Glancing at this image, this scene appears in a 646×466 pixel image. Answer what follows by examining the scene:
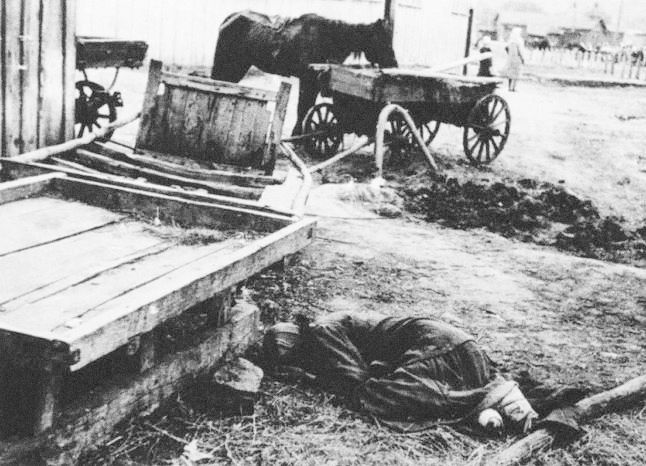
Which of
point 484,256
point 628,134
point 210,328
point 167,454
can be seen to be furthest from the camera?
point 628,134

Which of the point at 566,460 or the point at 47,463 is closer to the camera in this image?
the point at 47,463

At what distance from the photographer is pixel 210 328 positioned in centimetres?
443

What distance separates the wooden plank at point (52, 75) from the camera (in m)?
6.73

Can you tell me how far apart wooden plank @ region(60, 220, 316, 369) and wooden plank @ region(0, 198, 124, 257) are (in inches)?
30.0

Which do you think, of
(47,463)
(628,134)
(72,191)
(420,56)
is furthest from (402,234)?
(420,56)

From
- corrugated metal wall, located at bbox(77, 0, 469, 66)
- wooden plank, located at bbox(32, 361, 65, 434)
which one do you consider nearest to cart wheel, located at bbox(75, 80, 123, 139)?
wooden plank, located at bbox(32, 361, 65, 434)

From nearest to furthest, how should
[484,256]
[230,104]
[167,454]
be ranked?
1. [167,454]
2. [230,104]
3. [484,256]

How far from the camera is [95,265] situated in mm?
3902

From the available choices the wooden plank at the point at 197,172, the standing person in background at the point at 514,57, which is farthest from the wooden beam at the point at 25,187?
the standing person in background at the point at 514,57

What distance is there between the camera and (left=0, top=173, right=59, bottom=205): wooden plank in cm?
477

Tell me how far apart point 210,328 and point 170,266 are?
55 cm

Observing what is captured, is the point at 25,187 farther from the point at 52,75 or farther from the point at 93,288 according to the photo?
the point at 52,75

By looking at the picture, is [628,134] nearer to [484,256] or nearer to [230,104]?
[484,256]

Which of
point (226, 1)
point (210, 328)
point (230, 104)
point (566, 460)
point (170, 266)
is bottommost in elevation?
point (566, 460)
